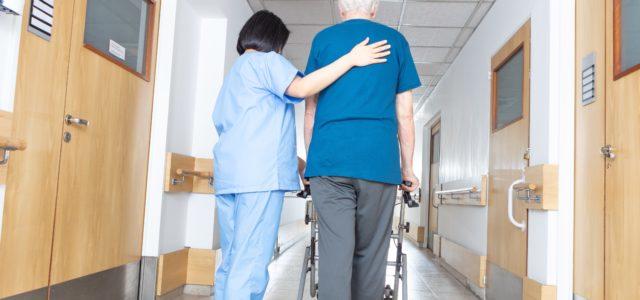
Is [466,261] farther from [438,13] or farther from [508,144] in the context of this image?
[438,13]

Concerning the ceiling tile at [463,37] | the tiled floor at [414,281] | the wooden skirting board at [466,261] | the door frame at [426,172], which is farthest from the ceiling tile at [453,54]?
the tiled floor at [414,281]

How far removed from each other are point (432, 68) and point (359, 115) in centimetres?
580

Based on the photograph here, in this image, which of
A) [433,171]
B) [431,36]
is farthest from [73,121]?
[433,171]

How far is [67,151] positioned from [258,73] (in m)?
1.17

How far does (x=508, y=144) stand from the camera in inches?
155

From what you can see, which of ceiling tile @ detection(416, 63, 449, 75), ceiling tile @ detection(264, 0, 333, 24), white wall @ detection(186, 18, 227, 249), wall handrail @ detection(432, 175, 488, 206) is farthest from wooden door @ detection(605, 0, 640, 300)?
ceiling tile @ detection(416, 63, 449, 75)

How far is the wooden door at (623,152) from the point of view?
6.88 ft

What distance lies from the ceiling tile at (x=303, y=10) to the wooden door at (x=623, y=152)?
9.78ft

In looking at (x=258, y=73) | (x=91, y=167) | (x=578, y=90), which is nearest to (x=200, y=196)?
(x=91, y=167)

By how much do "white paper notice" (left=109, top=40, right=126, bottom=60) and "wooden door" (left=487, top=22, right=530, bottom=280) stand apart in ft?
8.87

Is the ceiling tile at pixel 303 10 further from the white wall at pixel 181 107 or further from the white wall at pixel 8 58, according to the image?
the white wall at pixel 8 58

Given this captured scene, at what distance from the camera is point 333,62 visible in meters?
1.70

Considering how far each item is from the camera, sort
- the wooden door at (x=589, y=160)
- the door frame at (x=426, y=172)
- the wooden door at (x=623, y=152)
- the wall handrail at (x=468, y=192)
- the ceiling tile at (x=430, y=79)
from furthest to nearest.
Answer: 1. the door frame at (x=426, y=172)
2. the ceiling tile at (x=430, y=79)
3. the wall handrail at (x=468, y=192)
4. the wooden door at (x=589, y=160)
5. the wooden door at (x=623, y=152)

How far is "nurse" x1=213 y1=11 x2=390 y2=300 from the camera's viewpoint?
67.2 inches
